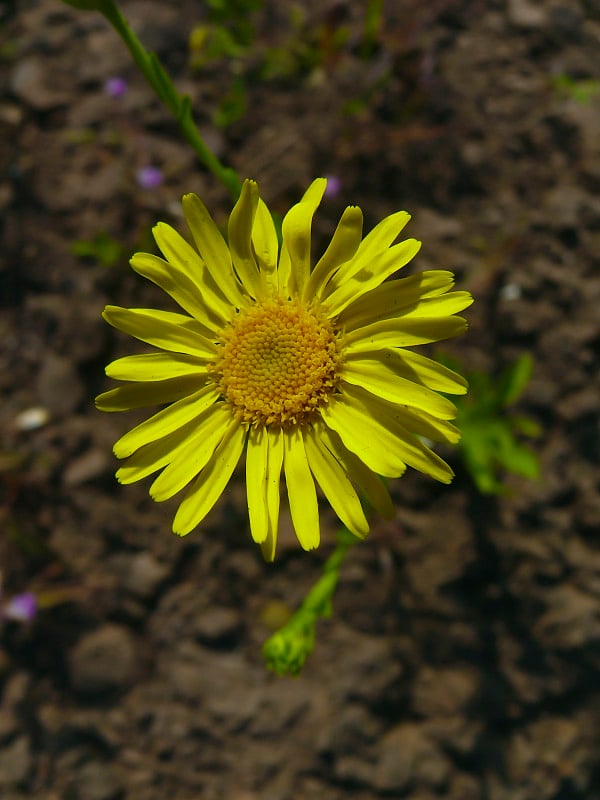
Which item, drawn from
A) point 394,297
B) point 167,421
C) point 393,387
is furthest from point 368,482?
point 167,421

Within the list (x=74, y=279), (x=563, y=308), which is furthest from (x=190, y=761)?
(x=563, y=308)

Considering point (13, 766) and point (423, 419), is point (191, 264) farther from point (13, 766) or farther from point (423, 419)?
point (13, 766)

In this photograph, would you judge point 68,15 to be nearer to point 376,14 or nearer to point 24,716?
point 376,14

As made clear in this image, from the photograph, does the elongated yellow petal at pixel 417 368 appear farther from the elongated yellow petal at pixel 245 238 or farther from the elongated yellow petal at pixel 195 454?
the elongated yellow petal at pixel 195 454

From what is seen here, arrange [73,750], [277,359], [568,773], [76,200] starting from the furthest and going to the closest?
[76,200], [73,750], [568,773], [277,359]

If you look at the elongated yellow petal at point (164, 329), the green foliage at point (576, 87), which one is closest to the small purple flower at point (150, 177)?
the elongated yellow petal at point (164, 329)

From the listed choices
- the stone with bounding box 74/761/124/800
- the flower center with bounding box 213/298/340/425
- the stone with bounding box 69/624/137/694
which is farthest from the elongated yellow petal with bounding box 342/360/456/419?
the stone with bounding box 74/761/124/800

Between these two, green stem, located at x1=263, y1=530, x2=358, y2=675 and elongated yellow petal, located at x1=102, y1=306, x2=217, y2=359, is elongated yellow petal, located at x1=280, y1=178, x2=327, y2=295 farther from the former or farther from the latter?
green stem, located at x1=263, y1=530, x2=358, y2=675
